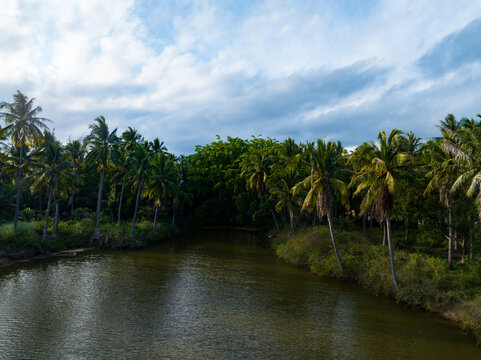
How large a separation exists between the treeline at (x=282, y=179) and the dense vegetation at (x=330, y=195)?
0.39ft

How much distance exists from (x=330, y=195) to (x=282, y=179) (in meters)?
13.7

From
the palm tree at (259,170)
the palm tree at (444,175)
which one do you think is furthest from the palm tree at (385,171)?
the palm tree at (259,170)

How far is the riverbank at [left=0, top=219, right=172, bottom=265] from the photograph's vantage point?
32.6m

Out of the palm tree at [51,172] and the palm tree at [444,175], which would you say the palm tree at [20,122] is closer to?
the palm tree at [51,172]

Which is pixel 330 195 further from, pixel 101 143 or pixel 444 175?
pixel 101 143

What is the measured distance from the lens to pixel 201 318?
754 inches

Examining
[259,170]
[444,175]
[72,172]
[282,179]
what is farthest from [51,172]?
[444,175]

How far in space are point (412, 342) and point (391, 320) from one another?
9.31ft

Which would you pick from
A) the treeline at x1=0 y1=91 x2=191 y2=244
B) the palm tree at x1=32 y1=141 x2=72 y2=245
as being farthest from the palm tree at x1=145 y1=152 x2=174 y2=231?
the palm tree at x1=32 y1=141 x2=72 y2=245

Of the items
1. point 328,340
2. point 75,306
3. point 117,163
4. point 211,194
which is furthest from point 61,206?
point 328,340

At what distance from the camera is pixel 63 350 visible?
14586 mm

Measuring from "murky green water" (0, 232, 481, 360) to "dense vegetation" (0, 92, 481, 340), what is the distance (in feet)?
10.0

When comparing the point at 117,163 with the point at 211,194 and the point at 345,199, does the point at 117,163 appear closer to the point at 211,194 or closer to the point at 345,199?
the point at 211,194

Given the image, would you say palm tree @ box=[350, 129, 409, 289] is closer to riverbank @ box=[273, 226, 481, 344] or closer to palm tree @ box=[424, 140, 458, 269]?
riverbank @ box=[273, 226, 481, 344]
